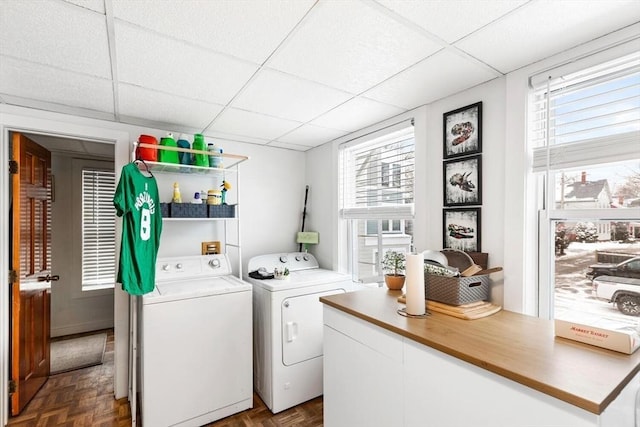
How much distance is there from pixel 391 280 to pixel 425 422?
0.95m

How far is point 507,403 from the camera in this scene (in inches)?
39.9

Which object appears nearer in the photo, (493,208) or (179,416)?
(493,208)

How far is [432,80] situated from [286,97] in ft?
2.83

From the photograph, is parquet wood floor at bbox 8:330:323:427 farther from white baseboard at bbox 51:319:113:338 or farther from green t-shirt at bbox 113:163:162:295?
white baseboard at bbox 51:319:113:338

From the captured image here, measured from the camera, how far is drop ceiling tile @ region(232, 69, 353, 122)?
5.76 ft

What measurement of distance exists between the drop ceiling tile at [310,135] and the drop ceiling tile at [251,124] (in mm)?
87

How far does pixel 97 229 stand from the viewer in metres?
3.78

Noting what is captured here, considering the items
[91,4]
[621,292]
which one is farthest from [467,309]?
[91,4]

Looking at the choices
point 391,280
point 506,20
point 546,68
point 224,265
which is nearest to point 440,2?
point 506,20

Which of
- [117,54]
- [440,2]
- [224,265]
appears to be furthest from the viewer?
[224,265]

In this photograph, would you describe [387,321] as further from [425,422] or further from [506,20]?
[506,20]

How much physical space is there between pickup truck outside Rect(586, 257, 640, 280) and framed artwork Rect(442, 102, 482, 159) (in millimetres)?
799

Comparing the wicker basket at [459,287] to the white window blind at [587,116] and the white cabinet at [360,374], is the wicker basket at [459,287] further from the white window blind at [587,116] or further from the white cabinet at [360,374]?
the white window blind at [587,116]

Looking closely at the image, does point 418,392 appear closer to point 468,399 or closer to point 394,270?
point 468,399
